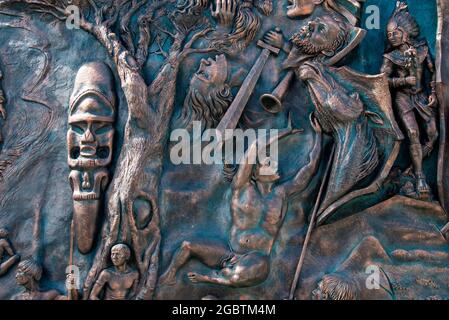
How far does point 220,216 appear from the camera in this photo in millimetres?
5941

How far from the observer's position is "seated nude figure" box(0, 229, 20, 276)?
5.87 metres

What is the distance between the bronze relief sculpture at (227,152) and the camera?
228 inches

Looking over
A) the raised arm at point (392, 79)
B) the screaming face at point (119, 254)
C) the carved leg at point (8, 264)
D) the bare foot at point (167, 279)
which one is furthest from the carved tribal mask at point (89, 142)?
the raised arm at point (392, 79)

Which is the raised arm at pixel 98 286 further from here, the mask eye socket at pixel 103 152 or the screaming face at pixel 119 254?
the mask eye socket at pixel 103 152

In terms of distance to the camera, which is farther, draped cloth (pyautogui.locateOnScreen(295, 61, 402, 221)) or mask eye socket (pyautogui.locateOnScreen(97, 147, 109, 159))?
mask eye socket (pyautogui.locateOnScreen(97, 147, 109, 159))

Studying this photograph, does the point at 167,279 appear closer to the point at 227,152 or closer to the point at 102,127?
the point at 227,152

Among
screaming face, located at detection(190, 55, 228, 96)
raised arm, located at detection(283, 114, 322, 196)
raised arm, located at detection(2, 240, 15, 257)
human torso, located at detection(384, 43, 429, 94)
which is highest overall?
human torso, located at detection(384, 43, 429, 94)

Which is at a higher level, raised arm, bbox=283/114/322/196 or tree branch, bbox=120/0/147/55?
tree branch, bbox=120/0/147/55

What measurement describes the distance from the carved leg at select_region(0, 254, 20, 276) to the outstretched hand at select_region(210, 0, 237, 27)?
283 cm

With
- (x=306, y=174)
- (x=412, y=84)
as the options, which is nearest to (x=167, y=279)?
(x=306, y=174)

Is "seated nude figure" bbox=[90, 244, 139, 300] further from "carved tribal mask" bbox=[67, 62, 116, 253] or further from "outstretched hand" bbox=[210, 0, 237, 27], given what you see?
"outstretched hand" bbox=[210, 0, 237, 27]

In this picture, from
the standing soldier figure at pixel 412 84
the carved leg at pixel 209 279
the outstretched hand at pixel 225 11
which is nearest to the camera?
the carved leg at pixel 209 279

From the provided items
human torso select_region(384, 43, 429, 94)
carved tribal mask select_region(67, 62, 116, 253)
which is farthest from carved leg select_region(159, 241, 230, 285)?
human torso select_region(384, 43, 429, 94)

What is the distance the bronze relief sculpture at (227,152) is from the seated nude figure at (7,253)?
0.01 meters
